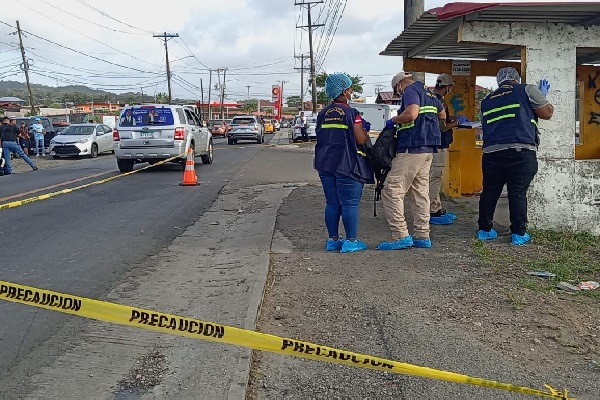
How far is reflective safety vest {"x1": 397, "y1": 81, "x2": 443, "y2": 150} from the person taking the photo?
6.58 metres

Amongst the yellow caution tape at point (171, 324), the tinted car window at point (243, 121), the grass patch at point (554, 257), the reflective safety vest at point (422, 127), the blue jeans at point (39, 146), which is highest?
the tinted car window at point (243, 121)

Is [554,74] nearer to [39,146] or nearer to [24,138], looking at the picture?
[24,138]

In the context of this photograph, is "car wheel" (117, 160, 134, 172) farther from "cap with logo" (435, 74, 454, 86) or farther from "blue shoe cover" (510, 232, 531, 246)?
"blue shoe cover" (510, 232, 531, 246)

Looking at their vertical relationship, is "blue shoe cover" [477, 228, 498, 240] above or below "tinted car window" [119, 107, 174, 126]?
below

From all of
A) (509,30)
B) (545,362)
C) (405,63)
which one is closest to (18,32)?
(405,63)

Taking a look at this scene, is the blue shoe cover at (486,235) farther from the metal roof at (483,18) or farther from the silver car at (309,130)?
the silver car at (309,130)

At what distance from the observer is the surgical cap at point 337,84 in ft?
21.5

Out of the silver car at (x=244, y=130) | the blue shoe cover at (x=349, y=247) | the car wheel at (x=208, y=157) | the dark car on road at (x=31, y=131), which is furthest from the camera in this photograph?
the silver car at (x=244, y=130)

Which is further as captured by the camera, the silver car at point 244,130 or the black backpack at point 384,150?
the silver car at point 244,130

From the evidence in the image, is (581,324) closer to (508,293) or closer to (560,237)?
(508,293)

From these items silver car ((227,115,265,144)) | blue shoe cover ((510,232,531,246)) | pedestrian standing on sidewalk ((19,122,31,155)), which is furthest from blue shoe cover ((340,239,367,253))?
silver car ((227,115,265,144))

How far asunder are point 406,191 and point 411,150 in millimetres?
436

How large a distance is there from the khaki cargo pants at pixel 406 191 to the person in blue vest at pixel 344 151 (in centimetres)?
26

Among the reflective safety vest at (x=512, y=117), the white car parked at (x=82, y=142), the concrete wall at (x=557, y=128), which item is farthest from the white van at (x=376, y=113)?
the reflective safety vest at (x=512, y=117)
